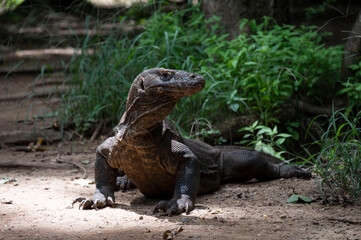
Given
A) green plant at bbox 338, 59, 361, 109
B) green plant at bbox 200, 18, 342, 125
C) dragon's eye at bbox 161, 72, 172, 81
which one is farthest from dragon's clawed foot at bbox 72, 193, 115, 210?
green plant at bbox 338, 59, 361, 109

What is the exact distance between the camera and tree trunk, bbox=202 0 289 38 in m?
7.68

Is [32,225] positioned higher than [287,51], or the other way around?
[287,51]

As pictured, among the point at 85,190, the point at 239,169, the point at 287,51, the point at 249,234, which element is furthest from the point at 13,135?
the point at 249,234

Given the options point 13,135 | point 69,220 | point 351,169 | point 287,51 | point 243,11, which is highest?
point 243,11

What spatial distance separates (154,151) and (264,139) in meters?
2.11

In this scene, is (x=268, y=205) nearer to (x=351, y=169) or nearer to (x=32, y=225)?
(x=351, y=169)

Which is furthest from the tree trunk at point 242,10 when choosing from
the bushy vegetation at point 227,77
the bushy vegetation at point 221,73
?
the bushy vegetation at point 221,73

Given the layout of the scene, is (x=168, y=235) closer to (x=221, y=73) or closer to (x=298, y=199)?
(x=298, y=199)

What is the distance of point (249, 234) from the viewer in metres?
3.09

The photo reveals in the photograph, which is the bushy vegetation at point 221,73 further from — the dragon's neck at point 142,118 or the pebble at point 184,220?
the pebble at point 184,220

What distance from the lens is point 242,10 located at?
7.69 metres

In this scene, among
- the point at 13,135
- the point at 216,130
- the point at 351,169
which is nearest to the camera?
the point at 351,169

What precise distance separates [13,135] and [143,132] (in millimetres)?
3786

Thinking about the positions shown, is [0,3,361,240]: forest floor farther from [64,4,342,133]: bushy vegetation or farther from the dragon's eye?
[64,4,342,133]: bushy vegetation
